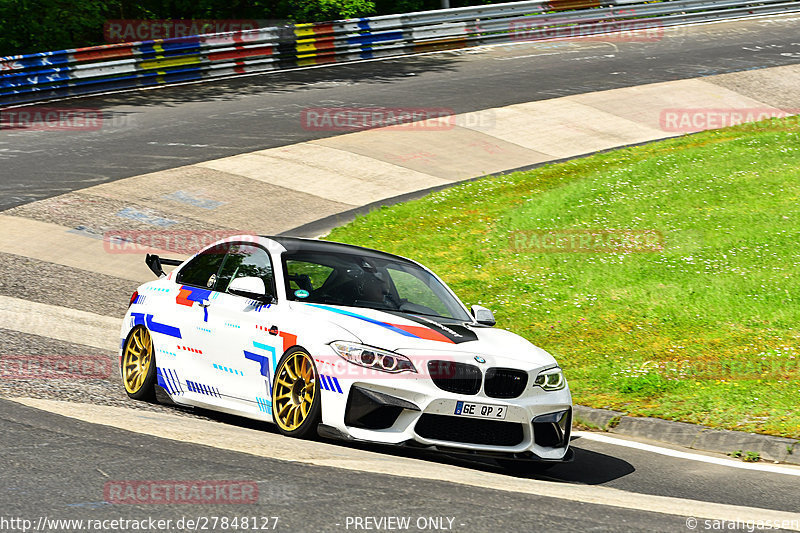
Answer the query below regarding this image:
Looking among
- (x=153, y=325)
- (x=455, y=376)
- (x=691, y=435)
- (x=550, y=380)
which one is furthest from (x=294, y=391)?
(x=691, y=435)

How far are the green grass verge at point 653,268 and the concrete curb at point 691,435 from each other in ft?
0.48

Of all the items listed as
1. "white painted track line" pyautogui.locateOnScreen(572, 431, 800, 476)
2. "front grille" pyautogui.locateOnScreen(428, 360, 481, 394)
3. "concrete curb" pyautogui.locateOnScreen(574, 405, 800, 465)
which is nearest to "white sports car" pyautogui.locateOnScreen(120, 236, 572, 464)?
"front grille" pyautogui.locateOnScreen(428, 360, 481, 394)

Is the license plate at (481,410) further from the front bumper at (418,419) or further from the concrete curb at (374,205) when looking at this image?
the concrete curb at (374,205)

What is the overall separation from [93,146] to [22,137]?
162cm

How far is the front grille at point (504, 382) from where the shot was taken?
24.4ft

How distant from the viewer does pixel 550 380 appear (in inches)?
308

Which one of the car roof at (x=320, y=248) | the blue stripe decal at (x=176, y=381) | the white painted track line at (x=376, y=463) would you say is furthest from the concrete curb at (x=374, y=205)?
the white painted track line at (x=376, y=463)

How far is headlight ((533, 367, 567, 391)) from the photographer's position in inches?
304

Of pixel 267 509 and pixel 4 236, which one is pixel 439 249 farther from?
pixel 267 509

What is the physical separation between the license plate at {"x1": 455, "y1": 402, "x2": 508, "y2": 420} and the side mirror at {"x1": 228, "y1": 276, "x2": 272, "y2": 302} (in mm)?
1852

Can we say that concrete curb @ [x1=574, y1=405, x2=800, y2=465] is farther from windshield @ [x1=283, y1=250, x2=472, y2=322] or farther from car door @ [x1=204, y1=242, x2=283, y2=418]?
car door @ [x1=204, y1=242, x2=283, y2=418]

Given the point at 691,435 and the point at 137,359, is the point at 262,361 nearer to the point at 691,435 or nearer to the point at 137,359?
the point at 137,359

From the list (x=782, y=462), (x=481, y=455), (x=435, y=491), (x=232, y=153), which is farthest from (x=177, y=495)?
(x=232, y=153)

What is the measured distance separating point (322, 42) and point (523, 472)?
22490mm
